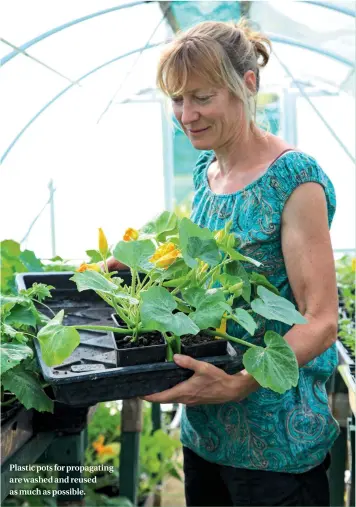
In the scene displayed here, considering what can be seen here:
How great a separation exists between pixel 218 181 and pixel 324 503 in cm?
81

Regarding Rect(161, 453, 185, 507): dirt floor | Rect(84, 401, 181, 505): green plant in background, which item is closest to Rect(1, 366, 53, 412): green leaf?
Rect(84, 401, 181, 505): green plant in background

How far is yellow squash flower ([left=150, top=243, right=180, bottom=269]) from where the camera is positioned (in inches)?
53.1

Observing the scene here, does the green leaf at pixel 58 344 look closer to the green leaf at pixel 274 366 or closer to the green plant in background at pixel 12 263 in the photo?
the green leaf at pixel 274 366

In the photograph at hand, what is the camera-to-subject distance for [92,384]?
1.23m

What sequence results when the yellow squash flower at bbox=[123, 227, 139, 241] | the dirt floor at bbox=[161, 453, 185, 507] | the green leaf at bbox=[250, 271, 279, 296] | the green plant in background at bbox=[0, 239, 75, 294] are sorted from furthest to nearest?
the dirt floor at bbox=[161, 453, 185, 507] < the green plant in background at bbox=[0, 239, 75, 294] < the yellow squash flower at bbox=[123, 227, 139, 241] < the green leaf at bbox=[250, 271, 279, 296]

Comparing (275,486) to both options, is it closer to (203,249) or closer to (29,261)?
(203,249)

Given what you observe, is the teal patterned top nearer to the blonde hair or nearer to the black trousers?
the black trousers

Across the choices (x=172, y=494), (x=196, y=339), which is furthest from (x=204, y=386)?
(x=172, y=494)

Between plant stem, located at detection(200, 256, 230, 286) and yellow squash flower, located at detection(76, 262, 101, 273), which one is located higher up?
yellow squash flower, located at detection(76, 262, 101, 273)

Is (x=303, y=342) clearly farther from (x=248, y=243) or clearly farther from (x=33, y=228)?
(x=33, y=228)

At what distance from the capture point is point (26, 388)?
1419mm

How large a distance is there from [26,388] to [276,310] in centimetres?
56

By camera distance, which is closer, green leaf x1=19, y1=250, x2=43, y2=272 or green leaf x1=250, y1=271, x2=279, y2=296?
green leaf x1=250, y1=271, x2=279, y2=296

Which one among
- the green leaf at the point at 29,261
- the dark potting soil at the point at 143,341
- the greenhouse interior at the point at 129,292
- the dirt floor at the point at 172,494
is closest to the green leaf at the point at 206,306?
the greenhouse interior at the point at 129,292
